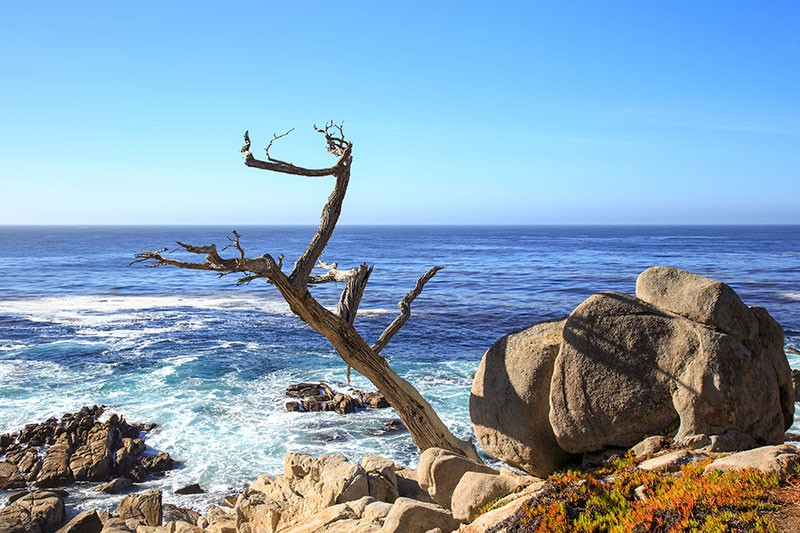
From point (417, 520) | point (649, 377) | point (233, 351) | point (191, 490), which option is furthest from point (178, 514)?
point (233, 351)

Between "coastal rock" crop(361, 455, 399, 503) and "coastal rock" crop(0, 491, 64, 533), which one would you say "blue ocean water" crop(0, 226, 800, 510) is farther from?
"coastal rock" crop(361, 455, 399, 503)

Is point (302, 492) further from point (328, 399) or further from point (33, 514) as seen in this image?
point (328, 399)

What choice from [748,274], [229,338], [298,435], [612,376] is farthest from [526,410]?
[748,274]

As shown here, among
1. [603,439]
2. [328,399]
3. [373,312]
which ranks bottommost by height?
[328,399]

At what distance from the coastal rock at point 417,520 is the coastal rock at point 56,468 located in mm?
12385

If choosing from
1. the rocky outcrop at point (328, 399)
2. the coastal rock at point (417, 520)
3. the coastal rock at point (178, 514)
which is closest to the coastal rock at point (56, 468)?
the coastal rock at point (178, 514)

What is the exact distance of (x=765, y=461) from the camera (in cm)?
713

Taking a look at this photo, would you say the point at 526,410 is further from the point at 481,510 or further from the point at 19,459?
the point at 19,459

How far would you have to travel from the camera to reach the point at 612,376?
33.1 feet

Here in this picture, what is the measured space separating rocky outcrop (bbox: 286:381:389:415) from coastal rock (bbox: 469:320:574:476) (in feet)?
38.3

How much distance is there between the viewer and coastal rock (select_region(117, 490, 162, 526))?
14.5m

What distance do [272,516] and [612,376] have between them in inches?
277

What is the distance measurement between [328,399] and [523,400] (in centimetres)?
1361

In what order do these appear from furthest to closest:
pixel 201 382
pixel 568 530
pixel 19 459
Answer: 1. pixel 201 382
2. pixel 19 459
3. pixel 568 530
